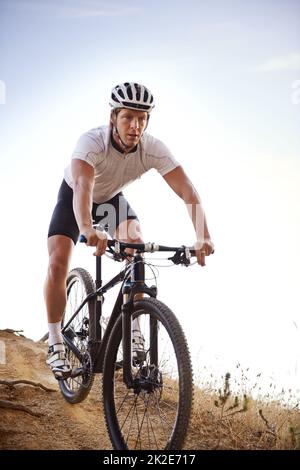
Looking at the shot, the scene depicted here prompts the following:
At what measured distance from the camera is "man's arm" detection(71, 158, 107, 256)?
4.15 metres

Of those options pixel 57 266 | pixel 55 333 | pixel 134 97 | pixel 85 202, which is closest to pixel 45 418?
pixel 55 333

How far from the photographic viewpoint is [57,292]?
562 centimetres

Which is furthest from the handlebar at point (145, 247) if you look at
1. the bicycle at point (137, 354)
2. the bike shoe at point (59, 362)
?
the bike shoe at point (59, 362)

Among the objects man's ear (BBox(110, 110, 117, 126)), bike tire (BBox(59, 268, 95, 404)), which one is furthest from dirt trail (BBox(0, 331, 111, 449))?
man's ear (BBox(110, 110, 117, 126))

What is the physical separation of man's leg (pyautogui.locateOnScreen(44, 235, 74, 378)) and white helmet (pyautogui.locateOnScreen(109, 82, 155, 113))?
143 centimetres

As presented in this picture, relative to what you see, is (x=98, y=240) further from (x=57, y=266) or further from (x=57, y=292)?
(x=57, y=292)

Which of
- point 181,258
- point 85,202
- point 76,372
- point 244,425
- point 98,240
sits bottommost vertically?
point 244,425

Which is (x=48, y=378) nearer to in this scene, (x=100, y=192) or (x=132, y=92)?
(x=100, y=192)

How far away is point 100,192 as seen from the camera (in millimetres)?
5707

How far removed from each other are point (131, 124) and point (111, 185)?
2.58 feet

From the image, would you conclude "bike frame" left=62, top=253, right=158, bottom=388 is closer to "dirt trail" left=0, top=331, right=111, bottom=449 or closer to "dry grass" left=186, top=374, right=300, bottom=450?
"dirt trail" left=0, top=331, right=111, bottom=449

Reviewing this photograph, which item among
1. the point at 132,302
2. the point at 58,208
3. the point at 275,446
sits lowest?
the point at 275,446
